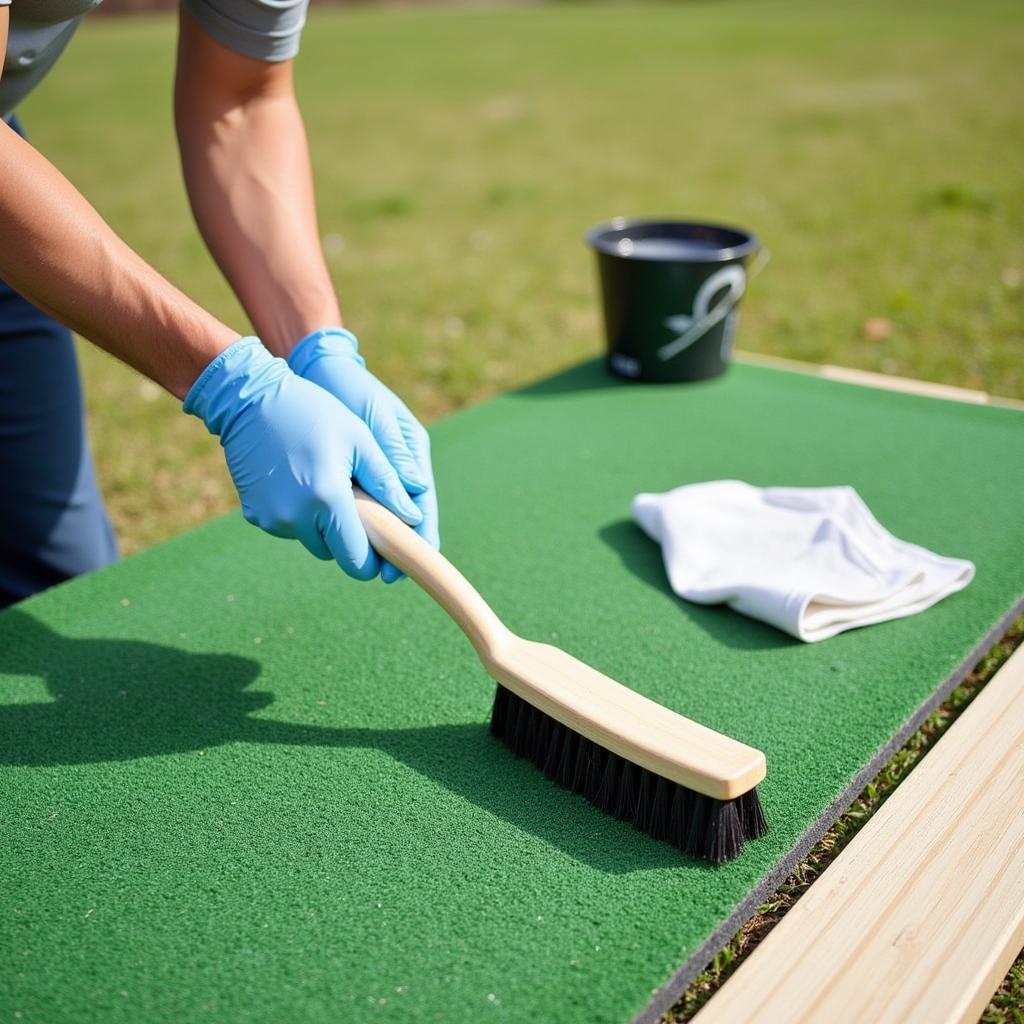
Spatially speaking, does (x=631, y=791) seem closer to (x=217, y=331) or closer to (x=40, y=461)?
(x=217, y=331)

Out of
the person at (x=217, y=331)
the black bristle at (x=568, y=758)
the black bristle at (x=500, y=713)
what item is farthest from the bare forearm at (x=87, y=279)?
the black bristle at (x=568, y=758)

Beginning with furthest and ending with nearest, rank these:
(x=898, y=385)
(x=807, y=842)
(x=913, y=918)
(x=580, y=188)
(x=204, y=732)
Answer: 1. (x=580, y=188)
2. (x=898, y=385)
3. (x=204, y=732)
4. (x=807, y=842)
5. (x=913, y=918)

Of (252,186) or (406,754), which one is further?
(252,186)

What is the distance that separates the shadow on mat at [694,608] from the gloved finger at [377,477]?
2.13 feet

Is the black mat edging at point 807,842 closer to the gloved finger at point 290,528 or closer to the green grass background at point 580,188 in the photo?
the gloved finger at point 290,528

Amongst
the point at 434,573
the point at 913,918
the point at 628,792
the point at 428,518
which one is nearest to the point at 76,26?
the point at 428,518

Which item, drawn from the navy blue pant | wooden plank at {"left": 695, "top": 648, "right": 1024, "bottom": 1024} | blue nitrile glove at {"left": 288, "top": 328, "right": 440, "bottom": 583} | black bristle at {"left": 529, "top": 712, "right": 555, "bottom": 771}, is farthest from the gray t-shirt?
wooden plank at {"left": 695, "top": 648, "right": 1024, "bottom": 1024}

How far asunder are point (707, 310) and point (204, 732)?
1939mm

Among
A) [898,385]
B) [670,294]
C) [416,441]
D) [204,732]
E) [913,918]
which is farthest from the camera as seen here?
[898,385]

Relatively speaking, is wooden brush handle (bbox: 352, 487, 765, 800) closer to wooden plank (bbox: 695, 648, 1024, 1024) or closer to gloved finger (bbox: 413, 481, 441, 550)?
gloved finger (bbox: 413, 481, 441, 550)

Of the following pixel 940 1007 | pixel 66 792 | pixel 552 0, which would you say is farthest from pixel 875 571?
pixel 552 0

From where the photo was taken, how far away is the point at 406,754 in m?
1.70

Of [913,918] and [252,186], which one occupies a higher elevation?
[252,186]

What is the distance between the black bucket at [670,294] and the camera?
9.95 ft
